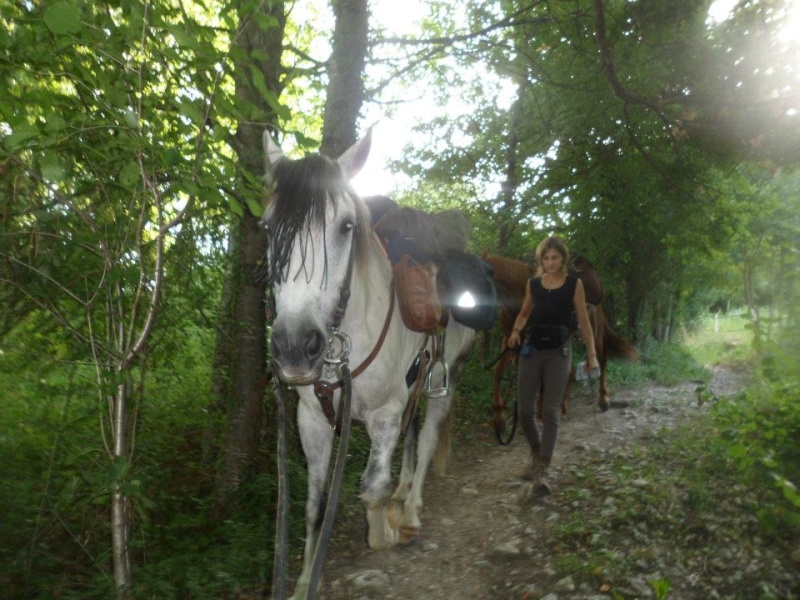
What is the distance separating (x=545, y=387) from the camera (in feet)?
13.7

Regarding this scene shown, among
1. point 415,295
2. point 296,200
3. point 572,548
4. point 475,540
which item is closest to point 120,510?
point 296,200

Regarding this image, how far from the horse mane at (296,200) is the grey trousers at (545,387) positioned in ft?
8.49

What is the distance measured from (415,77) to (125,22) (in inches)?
322

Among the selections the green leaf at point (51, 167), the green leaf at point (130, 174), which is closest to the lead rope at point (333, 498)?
the green leaf at point (130, 174)

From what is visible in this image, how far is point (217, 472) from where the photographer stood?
3615 millimetres

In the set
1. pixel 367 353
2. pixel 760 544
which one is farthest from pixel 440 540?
pixel 760 544

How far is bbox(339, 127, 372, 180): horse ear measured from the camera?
2469mm

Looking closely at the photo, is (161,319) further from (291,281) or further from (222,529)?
(222,529)

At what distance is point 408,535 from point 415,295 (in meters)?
1.81

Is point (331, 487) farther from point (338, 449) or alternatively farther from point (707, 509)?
point (707, 509)

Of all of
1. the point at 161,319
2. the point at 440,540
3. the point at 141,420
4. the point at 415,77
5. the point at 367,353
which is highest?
the point at 415,77

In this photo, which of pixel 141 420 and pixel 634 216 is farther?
pixel 634 216

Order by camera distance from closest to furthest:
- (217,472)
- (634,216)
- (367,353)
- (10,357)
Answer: (10,357) < (367,353) < (217,472) < (634,216)

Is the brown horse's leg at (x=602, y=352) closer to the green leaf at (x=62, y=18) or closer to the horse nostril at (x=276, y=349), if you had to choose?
the horse nostril at (x=276, y=349)
